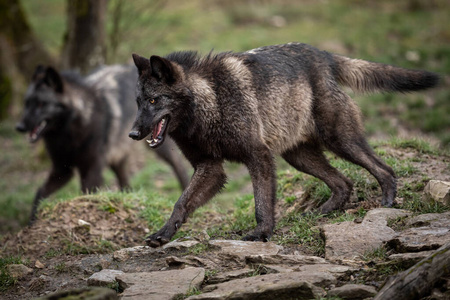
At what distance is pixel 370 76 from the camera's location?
6.20 meters

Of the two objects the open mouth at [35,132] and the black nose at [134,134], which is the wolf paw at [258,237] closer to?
the black nose at [134,134]

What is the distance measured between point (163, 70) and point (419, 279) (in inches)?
127

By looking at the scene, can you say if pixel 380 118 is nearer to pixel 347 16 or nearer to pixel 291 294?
pixel 347 16

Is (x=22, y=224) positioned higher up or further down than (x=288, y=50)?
further down

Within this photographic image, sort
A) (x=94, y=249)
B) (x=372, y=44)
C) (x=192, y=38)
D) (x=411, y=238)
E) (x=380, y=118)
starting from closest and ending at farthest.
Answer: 1. (x=411, y=238)
2. (x=94, y=249)
3. (x=380, y=118)
4. (x=372, y=44)
5. (x=192, y=38)

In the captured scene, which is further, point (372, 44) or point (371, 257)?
point (372, 44)

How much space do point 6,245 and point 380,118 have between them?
358 inches

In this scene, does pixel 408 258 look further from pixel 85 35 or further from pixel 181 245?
pixel 85 35

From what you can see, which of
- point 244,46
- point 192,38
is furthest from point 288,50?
point 192,38

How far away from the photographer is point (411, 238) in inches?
165

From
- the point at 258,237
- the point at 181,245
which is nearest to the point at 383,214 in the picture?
the point at 258,237

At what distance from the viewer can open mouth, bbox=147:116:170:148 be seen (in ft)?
16.9

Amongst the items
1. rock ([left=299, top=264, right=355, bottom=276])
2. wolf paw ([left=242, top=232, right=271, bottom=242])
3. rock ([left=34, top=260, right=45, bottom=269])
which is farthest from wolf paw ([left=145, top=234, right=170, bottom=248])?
rock ([left=299, top=264, right=355, bottom=276])

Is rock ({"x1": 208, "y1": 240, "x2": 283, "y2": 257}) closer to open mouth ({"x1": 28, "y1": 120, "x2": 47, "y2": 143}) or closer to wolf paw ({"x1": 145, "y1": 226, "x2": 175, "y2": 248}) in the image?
wolf paw ({"x1": 145, "y1": 226, "x2": 175, "y2": 248})
